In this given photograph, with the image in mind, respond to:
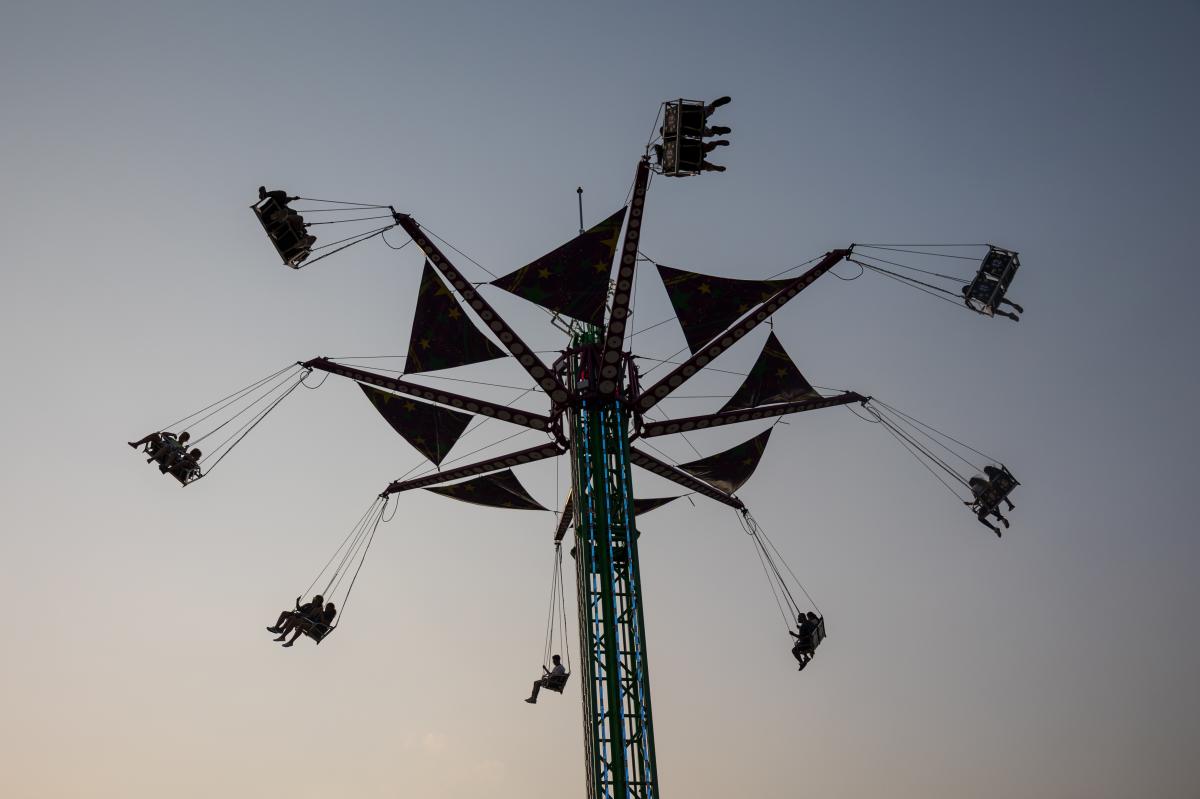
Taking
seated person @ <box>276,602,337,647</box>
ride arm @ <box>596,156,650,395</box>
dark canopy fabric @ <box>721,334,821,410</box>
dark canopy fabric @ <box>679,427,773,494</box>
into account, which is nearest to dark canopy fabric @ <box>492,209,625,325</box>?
ride arm @ <box>596,156,650,395</box>

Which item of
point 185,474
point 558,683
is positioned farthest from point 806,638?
point 185,474

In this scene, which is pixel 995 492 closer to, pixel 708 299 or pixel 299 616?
pixel 708 299

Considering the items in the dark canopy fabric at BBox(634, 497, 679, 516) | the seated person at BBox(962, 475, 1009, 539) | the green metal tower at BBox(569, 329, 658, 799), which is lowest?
the green metal tower at BBox(569, 329, 658, 799)

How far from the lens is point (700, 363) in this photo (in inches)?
687

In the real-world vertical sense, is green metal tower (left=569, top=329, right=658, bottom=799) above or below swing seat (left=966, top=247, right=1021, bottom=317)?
below

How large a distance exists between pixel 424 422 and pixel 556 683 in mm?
5660

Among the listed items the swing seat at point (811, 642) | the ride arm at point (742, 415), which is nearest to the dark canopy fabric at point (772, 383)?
the ride arm at point (742, 415)

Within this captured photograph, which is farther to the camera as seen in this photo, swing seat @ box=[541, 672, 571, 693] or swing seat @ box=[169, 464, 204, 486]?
swing seat @ box=[541, 672, 571, 693]

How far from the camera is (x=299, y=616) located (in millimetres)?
18531

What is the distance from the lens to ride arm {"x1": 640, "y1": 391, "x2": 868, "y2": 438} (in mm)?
17703

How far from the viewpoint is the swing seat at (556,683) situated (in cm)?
2066

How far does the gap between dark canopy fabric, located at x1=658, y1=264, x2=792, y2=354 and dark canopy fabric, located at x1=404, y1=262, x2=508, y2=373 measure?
3081 millimetres

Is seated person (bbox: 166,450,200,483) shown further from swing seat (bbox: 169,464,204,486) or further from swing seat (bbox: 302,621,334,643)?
swing seat (bbox: 302,621,334,643)

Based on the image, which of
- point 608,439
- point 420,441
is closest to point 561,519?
point 420,441
